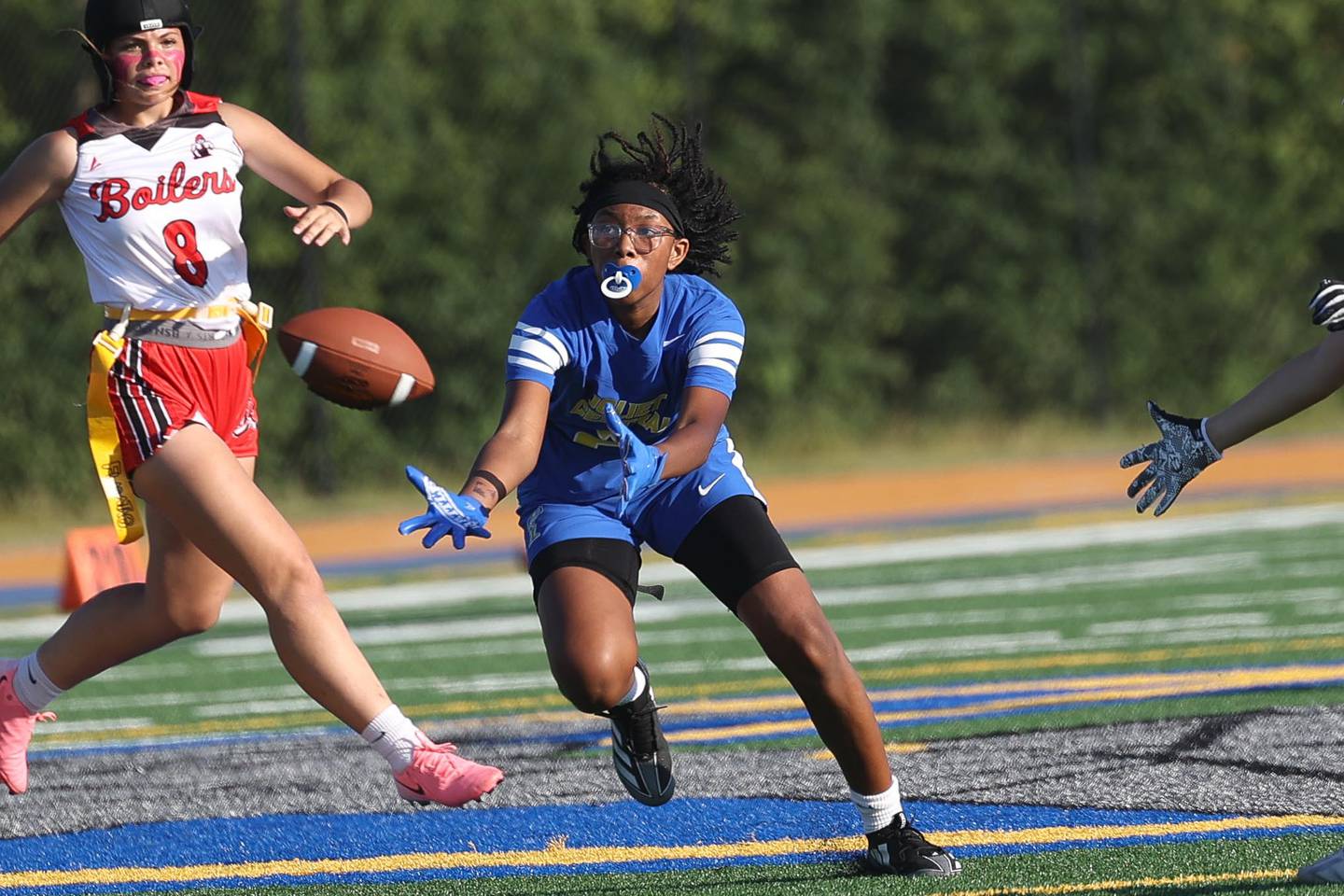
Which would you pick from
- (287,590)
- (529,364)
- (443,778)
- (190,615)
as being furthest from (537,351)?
(190,615)

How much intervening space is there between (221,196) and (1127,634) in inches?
210

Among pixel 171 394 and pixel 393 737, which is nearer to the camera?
pixel 393 737

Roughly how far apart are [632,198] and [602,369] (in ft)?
1.48

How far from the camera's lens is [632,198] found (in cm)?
545

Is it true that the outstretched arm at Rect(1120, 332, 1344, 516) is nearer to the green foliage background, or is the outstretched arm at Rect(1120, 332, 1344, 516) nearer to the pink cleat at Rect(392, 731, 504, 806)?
the pink cleat at Rect(392, 731, 504, 806)

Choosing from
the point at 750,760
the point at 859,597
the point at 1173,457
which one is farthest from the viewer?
the point at 859,597

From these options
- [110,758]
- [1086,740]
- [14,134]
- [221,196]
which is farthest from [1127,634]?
[14,134]

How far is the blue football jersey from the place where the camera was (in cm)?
530

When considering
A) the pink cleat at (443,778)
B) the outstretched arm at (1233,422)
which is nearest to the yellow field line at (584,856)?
the pink cleat at (443,778)

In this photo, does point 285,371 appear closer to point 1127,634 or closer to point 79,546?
point 79,546

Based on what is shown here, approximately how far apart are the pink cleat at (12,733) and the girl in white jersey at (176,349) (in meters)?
0.28

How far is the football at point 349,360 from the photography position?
5680 millimetres

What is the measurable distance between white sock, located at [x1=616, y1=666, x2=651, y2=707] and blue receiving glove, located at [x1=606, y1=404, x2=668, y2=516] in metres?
0.70

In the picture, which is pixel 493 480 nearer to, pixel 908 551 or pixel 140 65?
pixel 140 65
